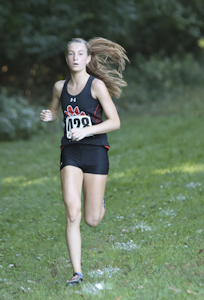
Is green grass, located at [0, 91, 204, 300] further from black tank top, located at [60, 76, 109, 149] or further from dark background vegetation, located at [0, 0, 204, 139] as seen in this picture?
dark background vegetation, located at [0, 0, 204, 139]

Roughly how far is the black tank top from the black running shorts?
6 cm

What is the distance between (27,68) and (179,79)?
817 centimetres

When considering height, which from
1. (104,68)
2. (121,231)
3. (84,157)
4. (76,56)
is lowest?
(121,231)

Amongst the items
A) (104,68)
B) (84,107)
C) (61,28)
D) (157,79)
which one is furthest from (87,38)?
(84,107)

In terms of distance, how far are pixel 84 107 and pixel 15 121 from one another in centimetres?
1068

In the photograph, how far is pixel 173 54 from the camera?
1052 inches

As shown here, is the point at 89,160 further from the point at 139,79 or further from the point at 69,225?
the point at 139,79

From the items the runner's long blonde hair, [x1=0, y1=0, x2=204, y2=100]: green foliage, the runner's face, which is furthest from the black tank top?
[x1=0, y1=0, x2=204, y2=100]: green foliage

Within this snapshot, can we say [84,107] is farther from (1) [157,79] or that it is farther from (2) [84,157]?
(1) [157,79]

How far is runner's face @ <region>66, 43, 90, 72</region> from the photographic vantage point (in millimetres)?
4535

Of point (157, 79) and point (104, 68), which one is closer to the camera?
point (104, 68)

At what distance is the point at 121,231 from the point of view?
5.97 m

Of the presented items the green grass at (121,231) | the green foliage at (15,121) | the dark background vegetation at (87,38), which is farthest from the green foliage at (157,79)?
the green grass at (121,231)

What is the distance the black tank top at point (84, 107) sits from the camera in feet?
14.6
